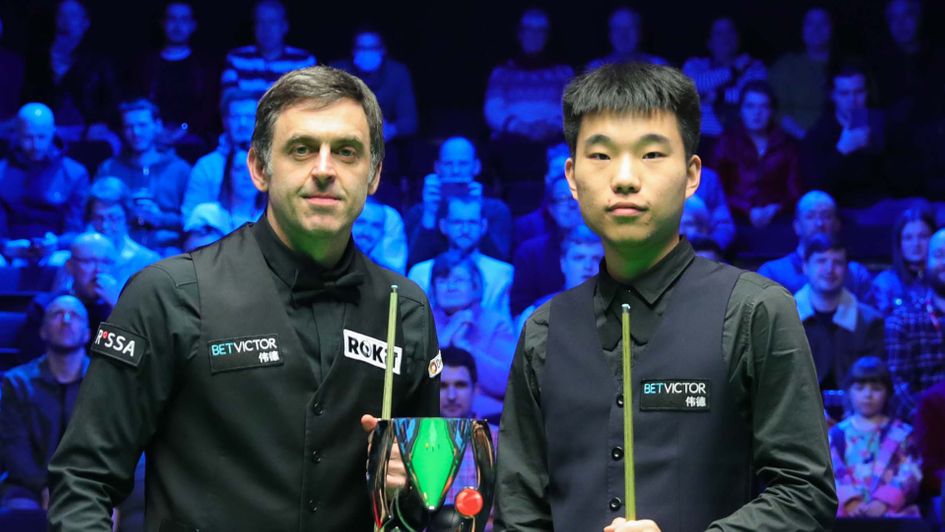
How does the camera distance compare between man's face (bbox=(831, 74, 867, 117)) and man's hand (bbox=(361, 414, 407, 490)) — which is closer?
man's hand (bbox=(361, 414, 407, 490))

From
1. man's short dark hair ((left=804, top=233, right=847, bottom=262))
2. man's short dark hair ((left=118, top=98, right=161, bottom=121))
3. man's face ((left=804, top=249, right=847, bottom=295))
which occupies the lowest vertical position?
man's face ((left=804, top=249, right=847, bottom=295))

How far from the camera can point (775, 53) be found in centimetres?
619

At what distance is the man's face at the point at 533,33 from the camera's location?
616 centimetres

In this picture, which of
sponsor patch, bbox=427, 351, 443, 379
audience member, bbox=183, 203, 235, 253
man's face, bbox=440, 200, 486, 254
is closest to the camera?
sponsor patch, bbox=427, 351, 443, 379

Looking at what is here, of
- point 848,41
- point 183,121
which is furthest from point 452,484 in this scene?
point 848,41

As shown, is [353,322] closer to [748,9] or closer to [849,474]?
[849,474]

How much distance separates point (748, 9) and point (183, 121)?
2809 millimetres

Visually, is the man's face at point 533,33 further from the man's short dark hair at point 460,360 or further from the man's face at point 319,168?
the man's face at point 319,168

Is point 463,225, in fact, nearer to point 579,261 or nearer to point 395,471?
point 579,261

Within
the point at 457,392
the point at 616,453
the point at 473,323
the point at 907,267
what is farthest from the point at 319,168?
the point at 907,267

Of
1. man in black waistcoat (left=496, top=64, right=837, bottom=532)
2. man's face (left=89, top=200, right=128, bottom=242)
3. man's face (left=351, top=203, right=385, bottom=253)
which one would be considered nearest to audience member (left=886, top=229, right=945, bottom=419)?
man's face (left=351, top=203, right=385, bottom=253)

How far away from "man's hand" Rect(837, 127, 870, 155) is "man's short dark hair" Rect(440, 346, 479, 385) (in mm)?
2025

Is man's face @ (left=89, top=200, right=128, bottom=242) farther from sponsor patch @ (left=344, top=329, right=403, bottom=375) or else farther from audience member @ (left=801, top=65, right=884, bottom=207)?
sponsor patch @ (left=344, top=329, right=403, bottom=375)

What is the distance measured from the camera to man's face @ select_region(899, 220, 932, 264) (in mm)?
5797
